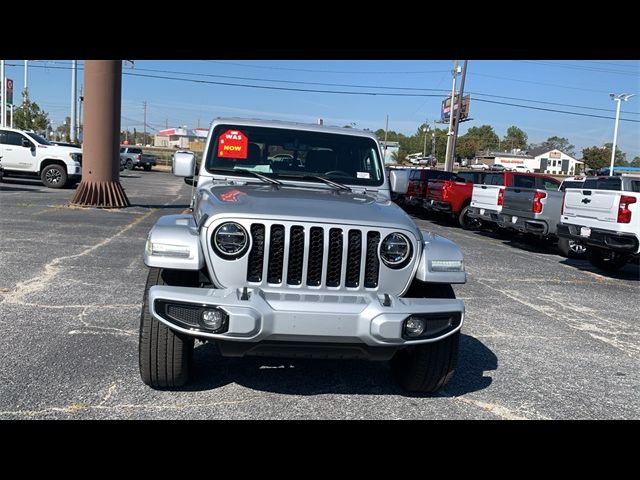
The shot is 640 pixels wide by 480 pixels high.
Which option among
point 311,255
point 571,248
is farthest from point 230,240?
point 571,248

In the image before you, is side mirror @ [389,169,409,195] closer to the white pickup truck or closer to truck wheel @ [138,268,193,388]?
truck wheel @ [138,268,193,388]

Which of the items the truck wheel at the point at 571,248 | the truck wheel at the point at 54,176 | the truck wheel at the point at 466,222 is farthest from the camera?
the truck wheel at the point at 54,176

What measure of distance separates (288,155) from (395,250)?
1.81 m

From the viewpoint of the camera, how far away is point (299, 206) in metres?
3.81

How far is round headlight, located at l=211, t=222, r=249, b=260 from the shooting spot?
3.54 m

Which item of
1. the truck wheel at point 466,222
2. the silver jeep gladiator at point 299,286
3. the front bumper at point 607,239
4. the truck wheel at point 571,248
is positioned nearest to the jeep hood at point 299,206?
the silver jeep gladiator at point 299,286

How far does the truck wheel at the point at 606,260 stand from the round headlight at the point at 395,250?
7.92m

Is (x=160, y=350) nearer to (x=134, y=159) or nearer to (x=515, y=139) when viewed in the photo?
(x=134, y=159)

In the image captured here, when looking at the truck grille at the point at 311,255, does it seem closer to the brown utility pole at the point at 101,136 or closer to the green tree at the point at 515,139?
the brown utility pole at the point at 101,136

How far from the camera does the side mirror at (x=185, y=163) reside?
5.27 metres

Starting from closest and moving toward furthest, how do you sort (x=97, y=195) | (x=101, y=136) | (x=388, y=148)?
(x=101, y=136) < (x=97, y=195) < (x=388, y=148)

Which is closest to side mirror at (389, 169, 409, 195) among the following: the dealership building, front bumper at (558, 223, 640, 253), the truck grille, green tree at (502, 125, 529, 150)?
the truck grille
